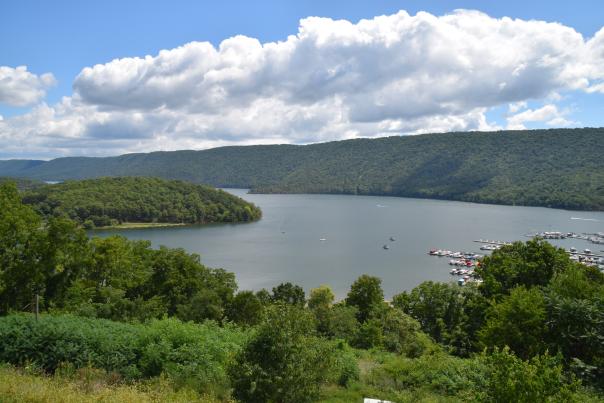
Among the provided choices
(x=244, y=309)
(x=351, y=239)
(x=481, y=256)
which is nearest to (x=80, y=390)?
(x=244, y=309)

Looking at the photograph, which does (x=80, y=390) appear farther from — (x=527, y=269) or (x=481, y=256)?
(x=481, y=256)

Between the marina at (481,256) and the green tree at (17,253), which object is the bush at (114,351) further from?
the marina at (481,256)

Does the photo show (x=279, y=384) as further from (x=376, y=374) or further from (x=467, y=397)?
(x=376, y=374)

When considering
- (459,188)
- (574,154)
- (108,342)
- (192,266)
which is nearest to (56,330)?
(108,342)

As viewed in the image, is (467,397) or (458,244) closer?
(467,397)

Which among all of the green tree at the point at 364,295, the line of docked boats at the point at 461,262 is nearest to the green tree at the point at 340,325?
the green tree at the point at 364,295
